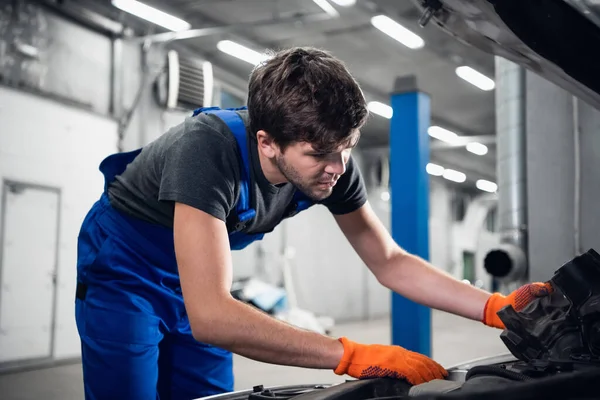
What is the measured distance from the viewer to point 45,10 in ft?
15.6

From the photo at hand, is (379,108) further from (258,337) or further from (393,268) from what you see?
(258,337)

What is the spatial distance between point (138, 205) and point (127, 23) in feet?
14.9

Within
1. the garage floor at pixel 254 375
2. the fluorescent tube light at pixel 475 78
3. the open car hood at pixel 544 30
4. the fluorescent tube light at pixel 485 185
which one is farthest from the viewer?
the fluorescent tube light at pixel 485 185

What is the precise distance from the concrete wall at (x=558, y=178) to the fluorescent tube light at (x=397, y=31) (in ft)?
9.84

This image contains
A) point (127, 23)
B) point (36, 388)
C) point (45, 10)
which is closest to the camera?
point (36, 388)

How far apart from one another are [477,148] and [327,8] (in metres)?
6.20

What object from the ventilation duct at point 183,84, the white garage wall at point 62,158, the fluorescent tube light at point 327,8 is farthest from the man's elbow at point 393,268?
the ventilation duct at point 183,84

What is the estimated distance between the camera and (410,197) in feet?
9.60

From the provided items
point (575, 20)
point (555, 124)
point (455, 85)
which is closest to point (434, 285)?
point (575, 20)

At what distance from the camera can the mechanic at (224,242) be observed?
117cm

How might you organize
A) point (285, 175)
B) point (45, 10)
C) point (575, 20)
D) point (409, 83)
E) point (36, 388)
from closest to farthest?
point (575, 20) → point (285, 175) → point (409, 83) → point (36, 388) → point (45, 10)

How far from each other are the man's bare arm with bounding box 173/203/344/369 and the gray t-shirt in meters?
0.05

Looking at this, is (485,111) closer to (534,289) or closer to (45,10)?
(45,10)

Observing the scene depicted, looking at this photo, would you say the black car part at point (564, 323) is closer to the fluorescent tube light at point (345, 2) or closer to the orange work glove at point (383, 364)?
the orange work glove at point (383, 364)
